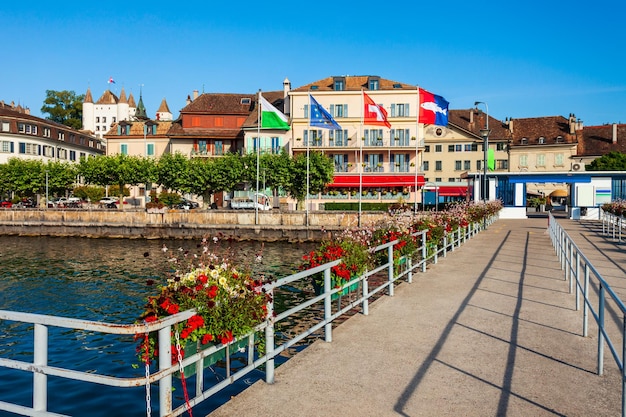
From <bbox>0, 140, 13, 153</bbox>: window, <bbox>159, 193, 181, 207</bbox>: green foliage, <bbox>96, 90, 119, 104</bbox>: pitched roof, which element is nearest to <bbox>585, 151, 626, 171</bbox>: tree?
<bbox>159, 193, 181, 207</bbox>: green foliage

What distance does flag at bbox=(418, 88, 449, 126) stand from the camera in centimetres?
3094

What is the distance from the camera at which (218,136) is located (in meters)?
69.1

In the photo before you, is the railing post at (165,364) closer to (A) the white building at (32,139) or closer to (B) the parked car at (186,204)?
(B) the parked car at (186,204)

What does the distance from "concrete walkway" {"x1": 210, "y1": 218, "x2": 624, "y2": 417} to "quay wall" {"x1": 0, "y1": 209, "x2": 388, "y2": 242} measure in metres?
34.9

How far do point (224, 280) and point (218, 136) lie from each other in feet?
213

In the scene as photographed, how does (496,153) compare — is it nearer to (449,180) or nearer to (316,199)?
(449,180)

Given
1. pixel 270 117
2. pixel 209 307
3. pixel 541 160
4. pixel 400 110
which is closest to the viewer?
pixel 209 307

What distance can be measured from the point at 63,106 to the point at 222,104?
69.6 meters

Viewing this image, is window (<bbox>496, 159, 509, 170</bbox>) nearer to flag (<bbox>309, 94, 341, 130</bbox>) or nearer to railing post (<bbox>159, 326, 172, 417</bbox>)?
flag (<bbox>309, 94, 341, 130</bbox>)

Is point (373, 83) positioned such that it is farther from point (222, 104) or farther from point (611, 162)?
point (611, 162)

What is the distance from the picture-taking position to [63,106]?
12525cm

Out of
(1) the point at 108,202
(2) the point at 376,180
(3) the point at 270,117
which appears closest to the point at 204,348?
(3) the point at 270,117

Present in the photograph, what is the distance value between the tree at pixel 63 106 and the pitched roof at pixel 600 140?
98.5 meters

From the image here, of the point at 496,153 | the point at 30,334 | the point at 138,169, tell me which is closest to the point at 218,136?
the point at 138,169
